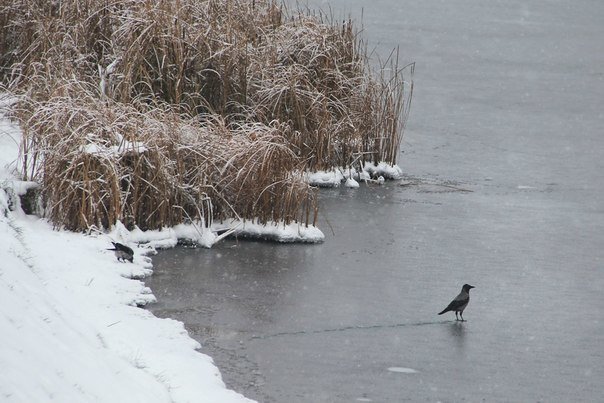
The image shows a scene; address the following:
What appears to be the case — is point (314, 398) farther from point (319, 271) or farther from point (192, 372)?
point (319, 271)

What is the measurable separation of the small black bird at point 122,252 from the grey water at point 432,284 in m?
0.33

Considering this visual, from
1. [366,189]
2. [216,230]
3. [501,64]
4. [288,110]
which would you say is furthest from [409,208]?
[501,64]

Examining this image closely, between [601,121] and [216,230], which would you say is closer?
[216,230]

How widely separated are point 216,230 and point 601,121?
989cm

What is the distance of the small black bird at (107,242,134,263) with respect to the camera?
29.7 feet

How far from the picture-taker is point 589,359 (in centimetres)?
A: 779

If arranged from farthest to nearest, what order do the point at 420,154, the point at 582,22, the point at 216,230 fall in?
the point at 582,22 → the point at 420,154 → the point at 216,230

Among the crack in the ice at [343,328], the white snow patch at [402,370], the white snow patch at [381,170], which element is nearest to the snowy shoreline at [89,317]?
the crack in the ice at [343,328]

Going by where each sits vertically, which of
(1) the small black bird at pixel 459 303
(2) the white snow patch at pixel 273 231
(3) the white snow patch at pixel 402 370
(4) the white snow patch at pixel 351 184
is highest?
(4) the white snow patch at pixel 351 184

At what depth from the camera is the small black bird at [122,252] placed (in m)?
9.04

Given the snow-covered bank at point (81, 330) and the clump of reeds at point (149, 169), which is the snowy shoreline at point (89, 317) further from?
the clump of reeds at point (149, 169)

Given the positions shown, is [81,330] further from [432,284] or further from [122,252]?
[432,284]

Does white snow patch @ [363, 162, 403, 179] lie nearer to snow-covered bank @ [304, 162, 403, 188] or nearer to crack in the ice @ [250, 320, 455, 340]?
snow-covered bank @ [304, 162, 403, 188]

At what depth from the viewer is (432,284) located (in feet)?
30.7
